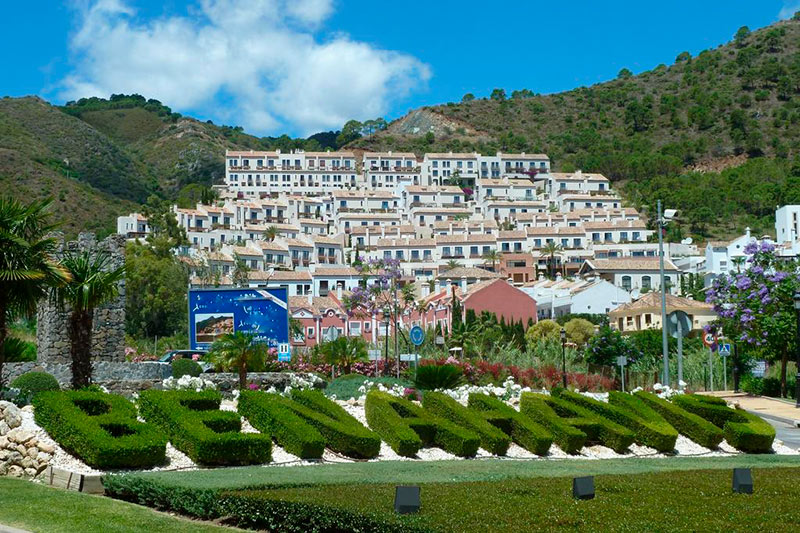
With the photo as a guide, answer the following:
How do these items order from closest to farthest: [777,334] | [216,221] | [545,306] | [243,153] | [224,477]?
[224,477], [777,334], [545,306], [216,221], [243,153]

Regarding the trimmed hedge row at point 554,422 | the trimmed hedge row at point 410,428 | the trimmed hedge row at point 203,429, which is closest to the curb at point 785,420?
the trimmed hedge row at point 554,422

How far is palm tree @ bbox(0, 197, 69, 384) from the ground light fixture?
11.3 m

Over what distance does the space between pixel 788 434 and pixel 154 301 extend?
62969mm

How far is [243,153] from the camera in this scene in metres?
170

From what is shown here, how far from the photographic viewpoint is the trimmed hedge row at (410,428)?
1697 cm

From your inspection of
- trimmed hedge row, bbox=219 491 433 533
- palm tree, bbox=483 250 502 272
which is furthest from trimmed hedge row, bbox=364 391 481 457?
palm tree, bbox=483 250 502 272

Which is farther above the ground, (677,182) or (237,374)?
(677,182)

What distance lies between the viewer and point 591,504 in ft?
32.7

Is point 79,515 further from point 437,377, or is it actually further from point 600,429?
point 437,377

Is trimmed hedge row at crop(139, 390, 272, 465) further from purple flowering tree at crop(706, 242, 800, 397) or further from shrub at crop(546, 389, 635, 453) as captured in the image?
purple flowering tree at crop(706, 242, 800, 397)

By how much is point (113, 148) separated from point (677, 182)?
107985mm

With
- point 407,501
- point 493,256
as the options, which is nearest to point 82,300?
point 407,501

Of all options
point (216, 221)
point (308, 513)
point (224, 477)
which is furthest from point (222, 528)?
point (216, 221)

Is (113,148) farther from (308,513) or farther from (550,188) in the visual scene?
(308,513)
